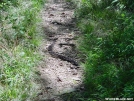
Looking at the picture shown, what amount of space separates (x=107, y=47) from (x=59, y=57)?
1.24 meters

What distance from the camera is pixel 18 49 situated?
5750mm

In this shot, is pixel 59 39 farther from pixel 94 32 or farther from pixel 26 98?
pixel 26 98

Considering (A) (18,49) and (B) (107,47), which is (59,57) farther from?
(B) (107,47)

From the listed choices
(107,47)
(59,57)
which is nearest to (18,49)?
(59,57)

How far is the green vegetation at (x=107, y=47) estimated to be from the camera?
14.7 feet

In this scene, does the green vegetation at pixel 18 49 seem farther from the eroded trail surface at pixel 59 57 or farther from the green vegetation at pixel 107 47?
the green vegetation at pixel 107 47

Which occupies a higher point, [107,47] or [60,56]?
[107,47]

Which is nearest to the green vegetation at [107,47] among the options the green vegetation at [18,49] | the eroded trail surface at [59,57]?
the eroded trail surface at [59,57]

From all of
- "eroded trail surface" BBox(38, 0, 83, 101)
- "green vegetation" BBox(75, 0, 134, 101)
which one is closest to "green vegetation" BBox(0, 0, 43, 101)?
"eroded trail surface" BBox(38, 0, 83, 101)

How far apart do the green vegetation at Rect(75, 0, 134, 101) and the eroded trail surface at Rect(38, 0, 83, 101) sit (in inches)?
10.6

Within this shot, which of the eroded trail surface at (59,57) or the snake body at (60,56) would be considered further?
the snake body at (60,56)

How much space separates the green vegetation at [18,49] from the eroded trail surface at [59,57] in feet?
0.92

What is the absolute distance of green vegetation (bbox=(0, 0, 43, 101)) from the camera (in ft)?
15.2

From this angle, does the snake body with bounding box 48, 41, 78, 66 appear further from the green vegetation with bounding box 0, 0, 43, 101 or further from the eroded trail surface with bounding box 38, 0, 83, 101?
the green vegetation with bounding box 0, 0, 43, 101
